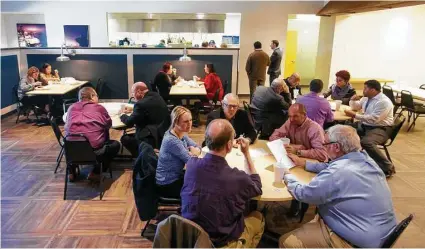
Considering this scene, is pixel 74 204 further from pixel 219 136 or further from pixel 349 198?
pixel 349 198

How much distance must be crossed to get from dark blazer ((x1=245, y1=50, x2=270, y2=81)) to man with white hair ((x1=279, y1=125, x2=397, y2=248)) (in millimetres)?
6193

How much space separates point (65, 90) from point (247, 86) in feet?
16.9

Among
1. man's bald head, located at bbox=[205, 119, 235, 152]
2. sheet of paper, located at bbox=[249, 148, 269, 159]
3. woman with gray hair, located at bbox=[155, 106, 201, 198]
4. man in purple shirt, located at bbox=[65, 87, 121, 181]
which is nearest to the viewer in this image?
man's bald head, located at bbox=[205, 119, 235, 152]

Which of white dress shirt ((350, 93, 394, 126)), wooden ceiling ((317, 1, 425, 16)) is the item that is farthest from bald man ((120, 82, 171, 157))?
wooden ceiling ((317, 1, 425, 16))

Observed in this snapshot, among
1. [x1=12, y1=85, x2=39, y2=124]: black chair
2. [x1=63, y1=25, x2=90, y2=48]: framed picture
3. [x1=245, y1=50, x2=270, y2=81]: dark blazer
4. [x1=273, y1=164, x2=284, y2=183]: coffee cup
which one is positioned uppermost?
[x1=63, y1=25, x2=90, y2=48]: framed picture

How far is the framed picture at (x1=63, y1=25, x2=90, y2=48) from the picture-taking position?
31.0 ft

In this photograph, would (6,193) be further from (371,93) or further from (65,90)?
(371,93)

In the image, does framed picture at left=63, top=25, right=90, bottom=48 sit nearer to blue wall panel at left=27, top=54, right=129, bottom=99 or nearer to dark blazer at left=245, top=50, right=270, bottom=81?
blue wall panel at left=27, top=54, right=129, bottom=99

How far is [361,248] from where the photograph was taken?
2.03 metres

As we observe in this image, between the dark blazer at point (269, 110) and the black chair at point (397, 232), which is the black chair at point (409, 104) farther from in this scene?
the black chair at point (397, 232)

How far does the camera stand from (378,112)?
14.4 feet

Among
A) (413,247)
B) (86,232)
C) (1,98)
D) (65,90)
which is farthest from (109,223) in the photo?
(1,98)

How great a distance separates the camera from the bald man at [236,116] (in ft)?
11.7

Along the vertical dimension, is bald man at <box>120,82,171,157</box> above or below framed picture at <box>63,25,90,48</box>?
below
